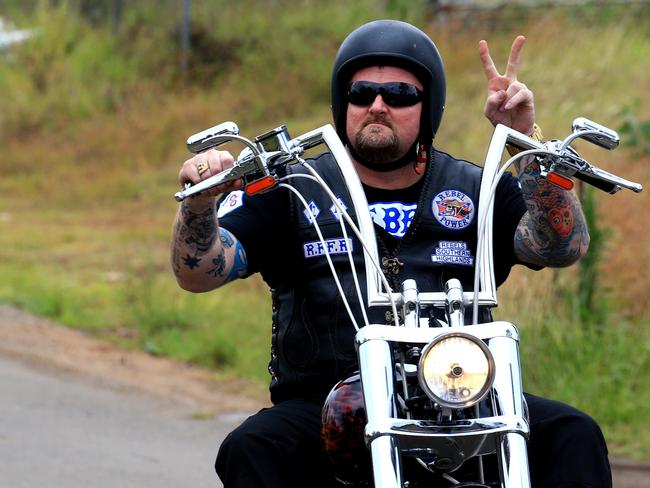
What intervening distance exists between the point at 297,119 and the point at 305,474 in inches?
547

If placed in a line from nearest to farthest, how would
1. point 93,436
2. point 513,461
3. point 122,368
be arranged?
point 513,461
point 93,436
point 122,368

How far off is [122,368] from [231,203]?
4.58 meters

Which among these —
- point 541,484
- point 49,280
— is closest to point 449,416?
point 541,484

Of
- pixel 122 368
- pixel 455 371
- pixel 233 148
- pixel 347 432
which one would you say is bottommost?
pixel 122 368

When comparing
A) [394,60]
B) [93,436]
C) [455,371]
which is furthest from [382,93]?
[93,436]

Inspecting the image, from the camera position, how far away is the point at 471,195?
12.7 ft

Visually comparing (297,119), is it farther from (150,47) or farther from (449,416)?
(449,416)

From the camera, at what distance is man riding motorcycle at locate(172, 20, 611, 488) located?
356 centimetres

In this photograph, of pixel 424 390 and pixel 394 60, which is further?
pixel 394 60

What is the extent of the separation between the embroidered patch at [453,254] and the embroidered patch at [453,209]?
6 cm

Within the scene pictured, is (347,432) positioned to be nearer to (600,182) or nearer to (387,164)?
(600,182)

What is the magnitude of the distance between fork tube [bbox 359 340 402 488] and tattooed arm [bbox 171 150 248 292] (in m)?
0.69

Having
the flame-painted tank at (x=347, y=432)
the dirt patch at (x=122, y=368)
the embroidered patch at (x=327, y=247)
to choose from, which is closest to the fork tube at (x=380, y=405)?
the flame-painted tank at (x=347, y=432)

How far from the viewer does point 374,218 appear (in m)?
3.79
